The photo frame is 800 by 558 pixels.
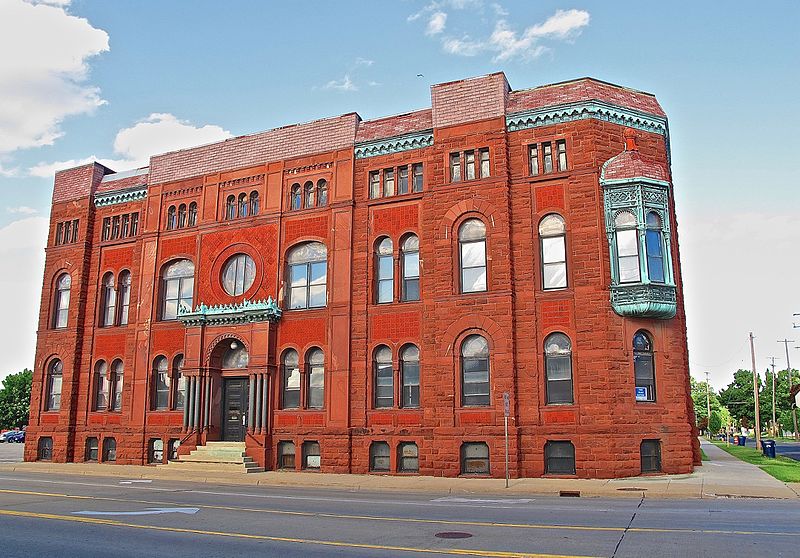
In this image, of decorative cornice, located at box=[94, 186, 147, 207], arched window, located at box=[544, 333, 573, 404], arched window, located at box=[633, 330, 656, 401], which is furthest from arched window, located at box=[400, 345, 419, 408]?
decorative cornice, located at box=[94, 186, 147, 207]

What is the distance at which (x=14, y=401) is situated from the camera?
83.1 meters

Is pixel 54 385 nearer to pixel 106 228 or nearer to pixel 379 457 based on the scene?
pixel 106 228

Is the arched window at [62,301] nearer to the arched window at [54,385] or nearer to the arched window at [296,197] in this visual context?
the arched window at [54,385]

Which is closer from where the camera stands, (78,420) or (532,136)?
(532,136)

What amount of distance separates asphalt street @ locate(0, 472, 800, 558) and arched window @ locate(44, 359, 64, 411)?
15595 millimetres

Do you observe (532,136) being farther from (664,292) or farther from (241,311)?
(241,311)

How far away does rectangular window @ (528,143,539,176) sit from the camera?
25.5 meters

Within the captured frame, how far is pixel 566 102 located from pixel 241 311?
1492 centimetres

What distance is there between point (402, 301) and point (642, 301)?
343 inches

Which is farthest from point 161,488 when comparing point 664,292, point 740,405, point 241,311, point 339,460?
point 740,405

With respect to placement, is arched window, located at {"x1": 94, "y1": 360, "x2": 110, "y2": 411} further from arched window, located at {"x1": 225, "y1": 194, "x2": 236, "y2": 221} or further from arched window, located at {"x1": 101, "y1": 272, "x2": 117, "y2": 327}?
arched window, located at {"x1": 225, "y1": 194, "x2": 236, "y2": 221}

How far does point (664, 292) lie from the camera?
2356 cm

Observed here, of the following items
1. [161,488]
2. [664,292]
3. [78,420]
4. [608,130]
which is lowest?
[161,488]

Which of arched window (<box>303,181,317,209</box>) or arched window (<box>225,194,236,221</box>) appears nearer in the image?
arched window (<box>303,181,317,209</box>)
